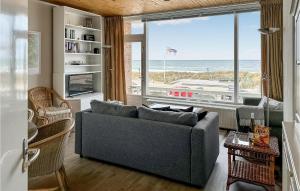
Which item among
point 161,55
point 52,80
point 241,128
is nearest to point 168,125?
point 241,128

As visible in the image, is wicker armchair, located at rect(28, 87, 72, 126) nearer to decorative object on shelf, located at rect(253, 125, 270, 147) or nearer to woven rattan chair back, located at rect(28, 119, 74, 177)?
woven rattan chair back, located at rect(28, 119, 74, 177)

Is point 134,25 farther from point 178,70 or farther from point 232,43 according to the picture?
point 232,43

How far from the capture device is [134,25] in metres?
6.80

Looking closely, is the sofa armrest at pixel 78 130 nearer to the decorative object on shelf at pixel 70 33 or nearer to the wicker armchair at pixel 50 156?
the wicker armchair at pixel 50 156

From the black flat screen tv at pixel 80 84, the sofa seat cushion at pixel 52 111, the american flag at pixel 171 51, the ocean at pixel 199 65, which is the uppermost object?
the american flag at pixel 171 51

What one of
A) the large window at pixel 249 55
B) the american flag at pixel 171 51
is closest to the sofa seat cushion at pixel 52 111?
the american flag at pixel 171 51

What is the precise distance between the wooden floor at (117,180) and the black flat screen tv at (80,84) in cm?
268

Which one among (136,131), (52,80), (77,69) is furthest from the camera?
(77,69)

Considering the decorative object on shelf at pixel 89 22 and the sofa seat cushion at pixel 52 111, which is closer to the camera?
the sofa seat cushion at pixel 52 111

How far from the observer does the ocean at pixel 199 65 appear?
17.8 ft

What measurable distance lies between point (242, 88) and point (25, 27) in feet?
17.3

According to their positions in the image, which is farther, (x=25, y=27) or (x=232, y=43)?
(x=232, y=43)

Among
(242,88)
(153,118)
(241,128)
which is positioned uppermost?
(242,88)

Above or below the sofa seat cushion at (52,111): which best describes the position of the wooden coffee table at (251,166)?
below
